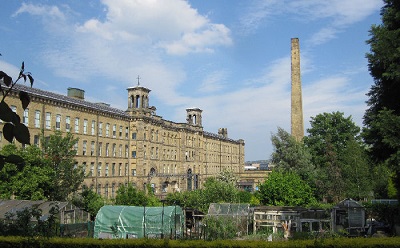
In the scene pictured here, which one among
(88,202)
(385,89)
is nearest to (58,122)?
(88,202)

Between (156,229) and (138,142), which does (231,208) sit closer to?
(156,229)

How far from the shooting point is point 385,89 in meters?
20.9

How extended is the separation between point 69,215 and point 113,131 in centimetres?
2360

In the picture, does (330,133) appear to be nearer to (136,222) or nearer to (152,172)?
(152,172)

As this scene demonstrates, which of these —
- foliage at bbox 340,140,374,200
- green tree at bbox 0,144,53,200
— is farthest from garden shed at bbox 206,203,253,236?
foliage at bbox 340,140,374,200

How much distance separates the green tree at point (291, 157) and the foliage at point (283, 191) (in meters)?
7.31

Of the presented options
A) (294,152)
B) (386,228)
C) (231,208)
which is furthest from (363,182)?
(231,208)

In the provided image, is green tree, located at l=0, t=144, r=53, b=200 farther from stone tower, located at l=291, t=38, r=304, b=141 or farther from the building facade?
stone tower, located at l=291, t=38, r=304, b=141

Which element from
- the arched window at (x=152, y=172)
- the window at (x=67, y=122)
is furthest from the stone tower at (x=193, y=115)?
the window at (x=67, y=122)

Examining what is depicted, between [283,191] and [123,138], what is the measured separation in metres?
22.7

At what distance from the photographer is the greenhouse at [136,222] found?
24141mm

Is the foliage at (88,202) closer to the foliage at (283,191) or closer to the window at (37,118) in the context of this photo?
the window at (37,118)

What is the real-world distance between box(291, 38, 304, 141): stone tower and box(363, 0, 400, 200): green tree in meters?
44.5

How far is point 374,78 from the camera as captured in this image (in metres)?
21.8
